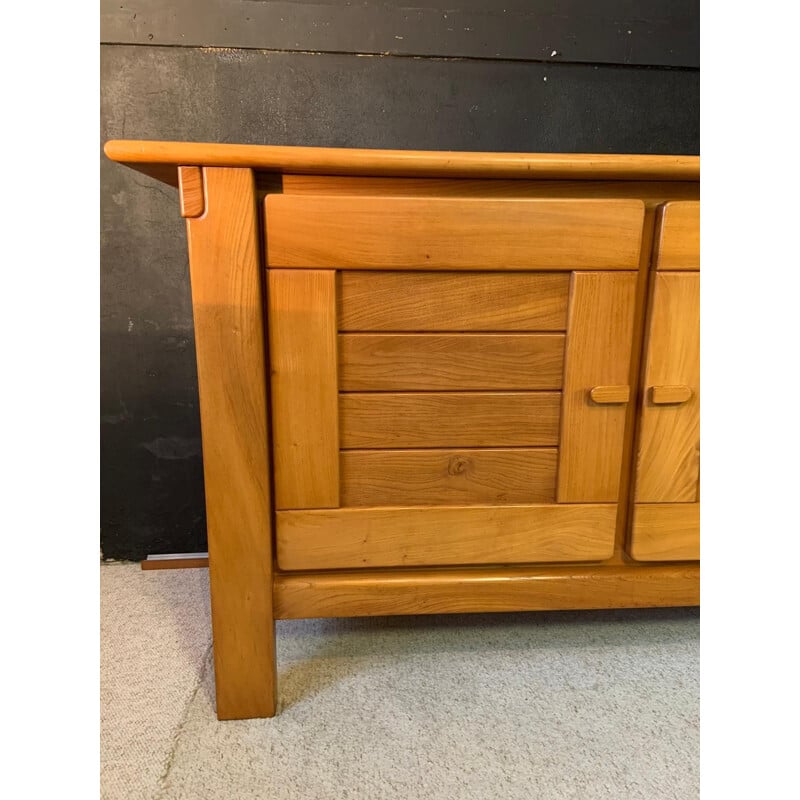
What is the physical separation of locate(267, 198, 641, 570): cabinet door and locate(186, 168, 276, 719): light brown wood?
0.03 m

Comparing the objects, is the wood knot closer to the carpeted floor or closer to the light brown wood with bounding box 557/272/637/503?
the light brown wood with bounding box 557/272/637/503

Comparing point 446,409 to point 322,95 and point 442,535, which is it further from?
point 322,95

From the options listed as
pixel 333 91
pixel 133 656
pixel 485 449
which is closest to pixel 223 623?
pixel 133 656

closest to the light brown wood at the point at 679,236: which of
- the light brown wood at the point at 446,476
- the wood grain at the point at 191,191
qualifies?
the light brown wood at the point at 446,476

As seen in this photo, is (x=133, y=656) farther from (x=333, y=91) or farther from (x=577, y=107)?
(x=577, y=107)

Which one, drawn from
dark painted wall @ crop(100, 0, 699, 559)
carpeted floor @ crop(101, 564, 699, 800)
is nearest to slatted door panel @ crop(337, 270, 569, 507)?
carpeted floor @ crop(101, 564, 699, 800)

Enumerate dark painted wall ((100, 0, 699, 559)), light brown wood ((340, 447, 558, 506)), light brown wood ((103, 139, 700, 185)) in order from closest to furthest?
light brown wood ((103, 139, 700, 185)) → light brown wood ((340, 447, 558, 506)) → dark painted wall ((100, 0, 699, 559))

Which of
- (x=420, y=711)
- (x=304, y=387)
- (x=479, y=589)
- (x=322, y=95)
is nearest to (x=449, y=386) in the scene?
(x=304, y=387)

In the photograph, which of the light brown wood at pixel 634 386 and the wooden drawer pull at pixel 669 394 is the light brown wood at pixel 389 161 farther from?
the wooden drawer pull at pixel 669 394

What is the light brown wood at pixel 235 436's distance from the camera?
24.6 inches

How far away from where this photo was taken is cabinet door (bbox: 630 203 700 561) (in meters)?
0.67

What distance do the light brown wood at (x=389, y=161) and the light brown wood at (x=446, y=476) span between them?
0.34m

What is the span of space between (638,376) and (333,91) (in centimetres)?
76

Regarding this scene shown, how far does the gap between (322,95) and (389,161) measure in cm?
53
